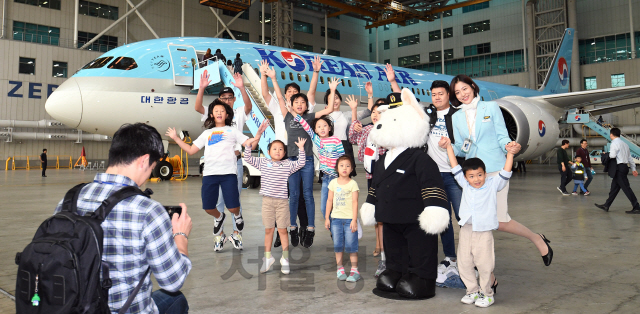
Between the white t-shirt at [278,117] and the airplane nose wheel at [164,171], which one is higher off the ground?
the white t-shirt at [278,117]

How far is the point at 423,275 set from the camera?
2744 mm

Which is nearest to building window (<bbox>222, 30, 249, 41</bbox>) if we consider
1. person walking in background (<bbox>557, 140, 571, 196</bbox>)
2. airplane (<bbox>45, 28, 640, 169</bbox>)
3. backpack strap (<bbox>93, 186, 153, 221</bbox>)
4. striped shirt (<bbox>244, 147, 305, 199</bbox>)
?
airplane (<bbox>45, 28, 640, 169</bbox>)

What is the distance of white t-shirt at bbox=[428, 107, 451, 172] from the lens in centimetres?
338

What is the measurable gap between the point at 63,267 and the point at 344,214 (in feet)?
7.39

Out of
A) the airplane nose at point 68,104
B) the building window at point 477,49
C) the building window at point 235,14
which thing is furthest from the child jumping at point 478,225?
the building window at point 477,49

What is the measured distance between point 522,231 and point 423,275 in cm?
91

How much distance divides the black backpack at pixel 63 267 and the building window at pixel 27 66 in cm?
2360

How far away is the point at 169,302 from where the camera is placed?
5.73ft

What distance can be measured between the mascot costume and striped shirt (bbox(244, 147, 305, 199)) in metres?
0.83

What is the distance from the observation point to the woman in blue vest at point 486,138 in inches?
122

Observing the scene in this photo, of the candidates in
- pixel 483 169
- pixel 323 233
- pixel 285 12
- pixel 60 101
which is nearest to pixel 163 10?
pixel 285 12

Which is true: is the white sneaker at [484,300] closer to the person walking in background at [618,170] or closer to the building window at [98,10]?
the person walking in background at [618,170]

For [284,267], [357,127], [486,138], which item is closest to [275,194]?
[284,267]

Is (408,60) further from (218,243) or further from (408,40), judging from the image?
(218,243)
